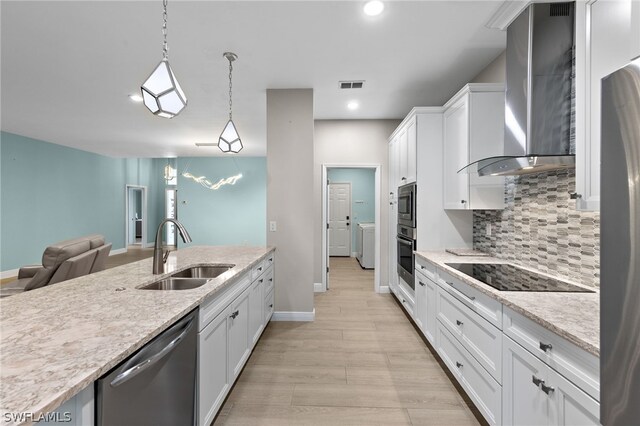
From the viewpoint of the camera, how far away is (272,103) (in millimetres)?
3361

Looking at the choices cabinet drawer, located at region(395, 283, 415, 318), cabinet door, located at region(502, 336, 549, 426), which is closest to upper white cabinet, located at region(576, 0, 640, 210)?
cabinet door, located at region(502, 336, 549, 426)

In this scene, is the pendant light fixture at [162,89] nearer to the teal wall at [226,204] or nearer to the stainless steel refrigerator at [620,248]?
the stainless steel refrigerator at [620,248]

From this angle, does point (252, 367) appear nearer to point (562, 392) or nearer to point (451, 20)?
point (562, 392)

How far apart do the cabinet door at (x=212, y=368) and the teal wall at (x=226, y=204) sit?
6.98m

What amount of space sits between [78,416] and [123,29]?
2779 mm

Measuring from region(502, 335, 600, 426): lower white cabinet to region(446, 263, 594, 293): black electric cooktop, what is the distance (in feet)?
1.16

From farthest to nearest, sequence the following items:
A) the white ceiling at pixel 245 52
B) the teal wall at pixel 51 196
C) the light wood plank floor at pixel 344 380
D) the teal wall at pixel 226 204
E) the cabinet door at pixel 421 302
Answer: the teal wall at pixel 226 204 < the teal wall at pixel 51 196 < the cabinet door at pixel 421 302 < the white ceiling at pixel 245 52 < the light wood plank floor at pixel 344 380

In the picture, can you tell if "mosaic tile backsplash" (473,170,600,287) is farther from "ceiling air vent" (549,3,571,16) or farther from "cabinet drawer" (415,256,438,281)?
"ceiling air vent" (549,3,571,16)

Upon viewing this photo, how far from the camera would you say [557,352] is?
112 cm

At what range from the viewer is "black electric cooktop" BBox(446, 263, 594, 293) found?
1.58 metres

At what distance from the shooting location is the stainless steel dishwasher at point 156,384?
855 millimetres

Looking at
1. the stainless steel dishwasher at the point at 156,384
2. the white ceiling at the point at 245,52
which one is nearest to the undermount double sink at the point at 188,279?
the stainless steel dishwasher at the point at 156,384

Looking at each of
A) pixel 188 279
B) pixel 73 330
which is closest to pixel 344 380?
pixel 188 279

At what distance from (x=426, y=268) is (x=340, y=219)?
5.45 metres
